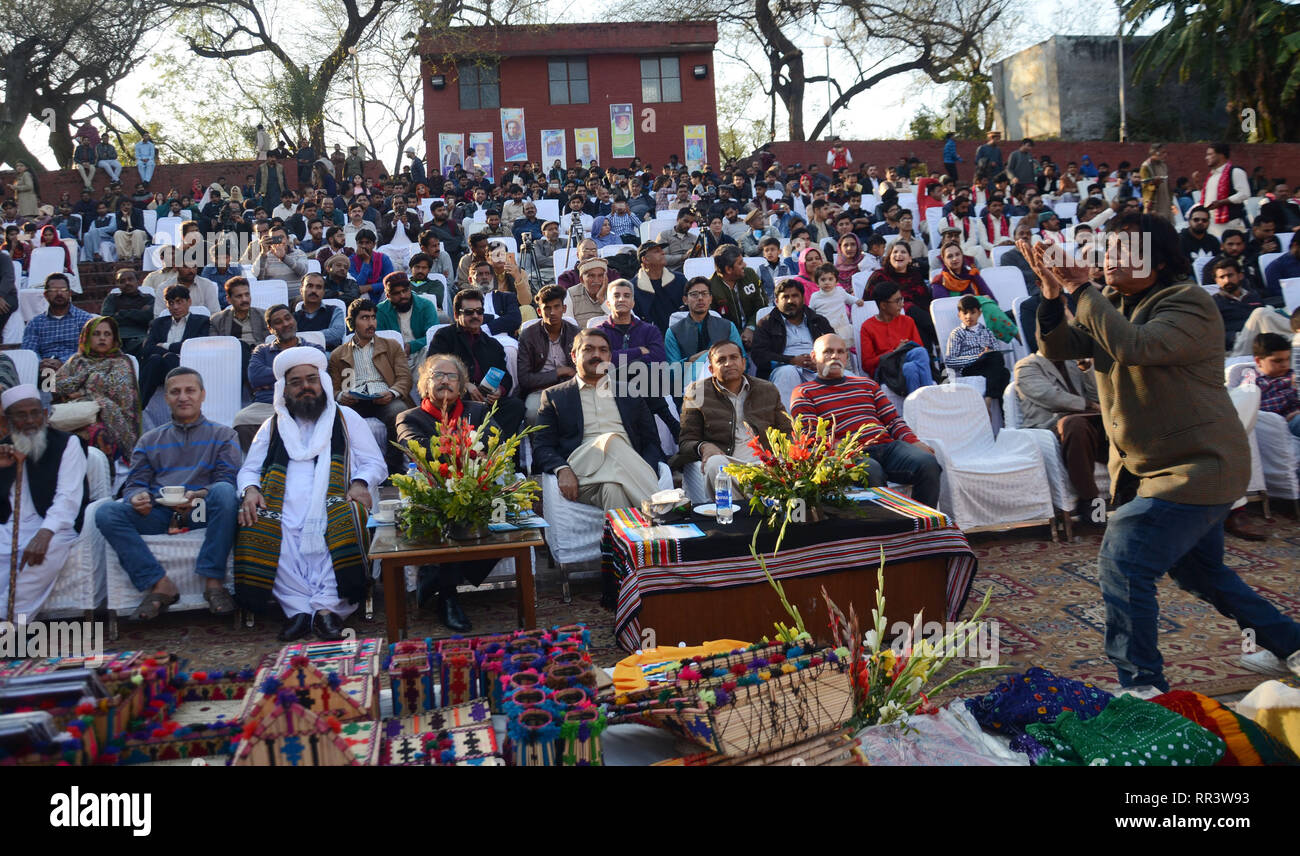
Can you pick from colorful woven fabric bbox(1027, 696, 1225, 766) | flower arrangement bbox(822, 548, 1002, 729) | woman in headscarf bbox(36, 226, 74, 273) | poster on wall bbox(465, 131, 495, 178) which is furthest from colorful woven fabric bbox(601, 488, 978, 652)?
poster on wall bbox(465, 131, 495, 178)

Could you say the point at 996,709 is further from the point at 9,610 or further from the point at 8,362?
the point at 8,362

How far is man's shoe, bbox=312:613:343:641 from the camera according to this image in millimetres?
4758

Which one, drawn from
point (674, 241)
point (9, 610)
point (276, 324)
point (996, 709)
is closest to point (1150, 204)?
point (674, 241)

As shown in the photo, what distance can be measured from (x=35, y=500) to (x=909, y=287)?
21.1 feet

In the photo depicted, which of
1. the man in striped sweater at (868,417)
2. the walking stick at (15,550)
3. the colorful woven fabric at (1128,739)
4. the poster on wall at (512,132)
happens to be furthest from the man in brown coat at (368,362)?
the poster on wall at (512,132)

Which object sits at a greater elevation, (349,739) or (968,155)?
(968,155)

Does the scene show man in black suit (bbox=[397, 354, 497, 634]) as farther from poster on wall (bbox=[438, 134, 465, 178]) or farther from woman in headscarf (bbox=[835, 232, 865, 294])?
poster on wall (bbox=[438, 134, 465, 178])

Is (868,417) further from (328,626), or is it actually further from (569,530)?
(328,626)

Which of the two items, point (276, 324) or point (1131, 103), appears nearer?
point (276, 324)

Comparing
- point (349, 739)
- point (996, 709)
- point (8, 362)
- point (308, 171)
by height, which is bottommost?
point (996, 709)

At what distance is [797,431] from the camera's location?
4570mm

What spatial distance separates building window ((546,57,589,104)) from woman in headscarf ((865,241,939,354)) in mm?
18123

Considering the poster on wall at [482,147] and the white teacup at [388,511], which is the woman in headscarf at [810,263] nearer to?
the white teacup at [388,511]

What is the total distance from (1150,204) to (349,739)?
13.6 metres
